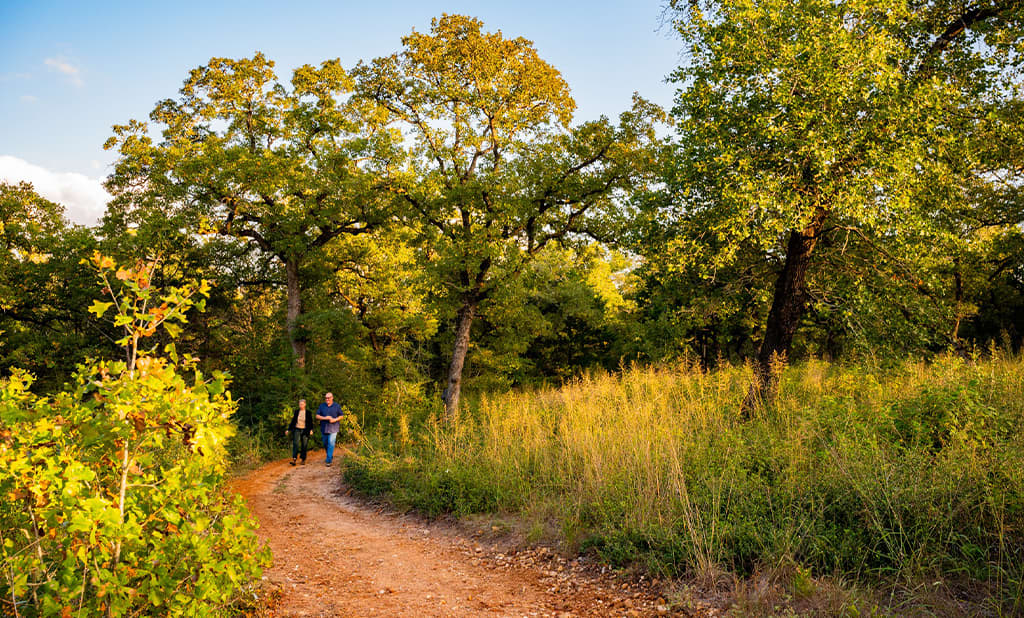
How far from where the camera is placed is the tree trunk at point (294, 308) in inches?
861

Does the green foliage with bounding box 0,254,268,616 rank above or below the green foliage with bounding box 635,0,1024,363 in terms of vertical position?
below

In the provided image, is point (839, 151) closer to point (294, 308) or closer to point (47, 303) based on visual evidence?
point (294, 308)

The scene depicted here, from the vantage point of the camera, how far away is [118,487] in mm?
3572

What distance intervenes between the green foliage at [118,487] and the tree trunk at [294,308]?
18927 mm

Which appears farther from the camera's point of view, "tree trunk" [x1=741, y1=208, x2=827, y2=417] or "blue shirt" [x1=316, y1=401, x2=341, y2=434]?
"blue shirt" [x1=316, y1=401, x2=341, y2=434]

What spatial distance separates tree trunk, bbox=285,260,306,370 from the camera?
2186 cm

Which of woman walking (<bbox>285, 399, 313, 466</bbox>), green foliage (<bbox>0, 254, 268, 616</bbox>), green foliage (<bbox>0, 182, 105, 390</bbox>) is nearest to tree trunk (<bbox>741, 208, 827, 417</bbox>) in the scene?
green foliage (<bbox>0, 254, 268, 616</bbox>)

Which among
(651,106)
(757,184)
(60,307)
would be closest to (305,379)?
(60,307)

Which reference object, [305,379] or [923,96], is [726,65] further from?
[305,379]

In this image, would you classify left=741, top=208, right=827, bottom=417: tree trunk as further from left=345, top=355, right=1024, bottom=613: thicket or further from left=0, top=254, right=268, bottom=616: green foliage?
left=0, top=254, right=268, bottom=616: green foliage

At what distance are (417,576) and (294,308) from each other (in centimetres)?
1865

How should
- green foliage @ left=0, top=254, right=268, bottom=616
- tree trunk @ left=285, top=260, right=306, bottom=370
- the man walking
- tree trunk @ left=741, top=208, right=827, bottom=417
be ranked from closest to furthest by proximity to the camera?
green foliage @ left=0, top=254, right=268, bottom=616 → tree trunk @ left=741, top=208, right=827, bottom=417 → the man walking → tree trunk @ left=285, top=260, right=306, bottom=370

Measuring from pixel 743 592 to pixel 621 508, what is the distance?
5.30 ft

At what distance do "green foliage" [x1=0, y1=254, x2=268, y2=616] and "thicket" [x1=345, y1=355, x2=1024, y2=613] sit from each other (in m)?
3.67
